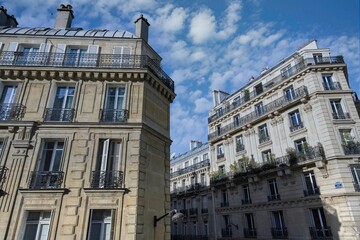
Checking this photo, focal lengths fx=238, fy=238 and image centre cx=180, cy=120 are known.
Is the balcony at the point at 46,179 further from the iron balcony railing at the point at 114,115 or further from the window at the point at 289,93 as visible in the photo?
the window at the point at 289,93

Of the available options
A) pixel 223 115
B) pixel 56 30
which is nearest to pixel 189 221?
pixel 223 115

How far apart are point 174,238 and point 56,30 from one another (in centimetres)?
2917

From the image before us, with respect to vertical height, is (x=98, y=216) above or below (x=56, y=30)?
below

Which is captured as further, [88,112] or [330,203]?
[330,203]

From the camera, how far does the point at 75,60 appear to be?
36.6 ft

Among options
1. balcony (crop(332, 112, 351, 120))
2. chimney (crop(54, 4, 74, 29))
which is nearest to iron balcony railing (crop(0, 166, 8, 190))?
chimney (crop(54, 4, 74, 29))

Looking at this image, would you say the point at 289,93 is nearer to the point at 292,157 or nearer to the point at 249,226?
the point at 292,157

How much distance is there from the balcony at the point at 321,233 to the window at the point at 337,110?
8.25 m

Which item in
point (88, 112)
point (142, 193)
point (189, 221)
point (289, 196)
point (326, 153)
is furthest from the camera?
point (189, 221)

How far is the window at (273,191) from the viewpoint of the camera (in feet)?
66.0

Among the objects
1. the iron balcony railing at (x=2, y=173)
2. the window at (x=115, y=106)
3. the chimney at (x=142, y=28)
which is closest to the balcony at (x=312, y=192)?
the window at (x=115, y=106)

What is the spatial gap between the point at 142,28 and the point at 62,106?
602 centimetres

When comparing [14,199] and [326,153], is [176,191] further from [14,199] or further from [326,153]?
[14,199]

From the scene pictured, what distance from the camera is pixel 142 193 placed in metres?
8.82
